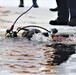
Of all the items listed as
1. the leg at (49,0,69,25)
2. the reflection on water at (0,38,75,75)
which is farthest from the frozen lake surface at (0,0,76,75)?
the leg at (49,0,69,25)

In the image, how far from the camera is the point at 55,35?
4.57m

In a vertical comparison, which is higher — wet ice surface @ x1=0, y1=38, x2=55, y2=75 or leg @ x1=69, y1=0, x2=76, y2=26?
wet ice surface @ x1=0, y1=38, x2=55, y2=75

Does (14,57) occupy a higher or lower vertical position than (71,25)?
higher

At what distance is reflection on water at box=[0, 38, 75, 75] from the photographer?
2.68 metres

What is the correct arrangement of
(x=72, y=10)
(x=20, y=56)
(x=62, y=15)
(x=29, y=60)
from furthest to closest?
(x=62, y=15)
(x=72, y=10)
(x=20, y=56)
(x=29, y=60)

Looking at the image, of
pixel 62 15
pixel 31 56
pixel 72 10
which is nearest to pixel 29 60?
pixel 31 56

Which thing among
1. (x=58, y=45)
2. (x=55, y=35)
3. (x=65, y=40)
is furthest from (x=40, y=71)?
(x=55, y=35)

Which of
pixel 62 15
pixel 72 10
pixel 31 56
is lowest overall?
pixel 62 15

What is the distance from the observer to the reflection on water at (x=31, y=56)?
268 centimetres

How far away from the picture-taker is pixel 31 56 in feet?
10.6

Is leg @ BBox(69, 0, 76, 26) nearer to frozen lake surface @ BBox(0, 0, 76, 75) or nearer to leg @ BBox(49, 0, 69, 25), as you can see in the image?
leg @ BBox(49, 0, 69, 25)

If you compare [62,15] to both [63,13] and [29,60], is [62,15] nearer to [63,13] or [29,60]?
[63,13]

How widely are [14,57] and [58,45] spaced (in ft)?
2.75

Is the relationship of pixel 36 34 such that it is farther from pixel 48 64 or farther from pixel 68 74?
pixel 68 74
